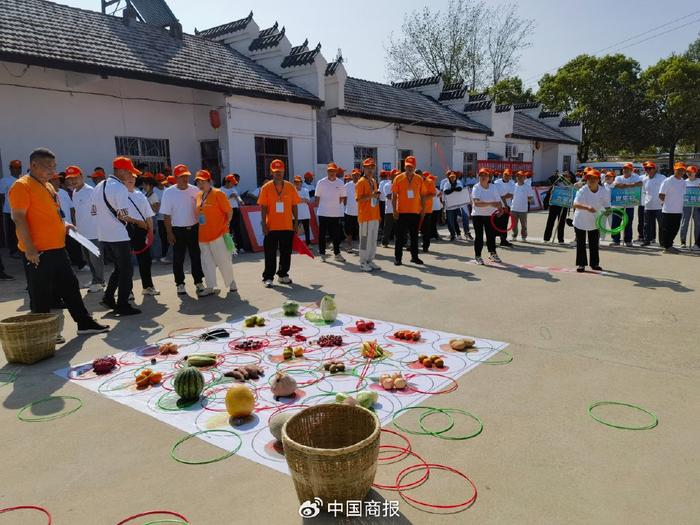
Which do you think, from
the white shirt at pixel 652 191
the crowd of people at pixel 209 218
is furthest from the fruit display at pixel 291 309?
the white shirt at pixel 652 191

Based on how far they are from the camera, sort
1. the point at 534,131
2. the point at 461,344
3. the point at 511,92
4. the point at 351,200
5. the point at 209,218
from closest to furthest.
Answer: the point at 461,344 → the point at 209,218 → the point at 351,200 → the point at 534,131 → the point at 511,92

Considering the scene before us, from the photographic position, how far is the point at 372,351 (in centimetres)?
500

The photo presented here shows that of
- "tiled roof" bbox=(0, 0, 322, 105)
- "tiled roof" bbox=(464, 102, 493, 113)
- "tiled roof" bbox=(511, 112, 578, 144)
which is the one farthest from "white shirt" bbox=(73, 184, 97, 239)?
"tiled roof" bbox=(511, 112, 578, 144)

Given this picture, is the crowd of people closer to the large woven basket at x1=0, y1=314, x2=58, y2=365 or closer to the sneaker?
the sneaker

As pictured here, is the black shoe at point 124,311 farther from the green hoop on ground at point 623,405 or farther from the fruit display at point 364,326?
the green hoop on ground at point 623,405

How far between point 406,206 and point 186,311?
4772 millimetres

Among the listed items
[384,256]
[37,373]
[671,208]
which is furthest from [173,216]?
[671,208]

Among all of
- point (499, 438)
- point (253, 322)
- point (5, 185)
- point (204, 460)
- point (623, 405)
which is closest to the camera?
point (204, 460)

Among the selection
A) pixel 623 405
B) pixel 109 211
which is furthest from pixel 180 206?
pixel 623 405

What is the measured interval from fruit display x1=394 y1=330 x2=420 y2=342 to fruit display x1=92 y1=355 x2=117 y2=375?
2958 mm

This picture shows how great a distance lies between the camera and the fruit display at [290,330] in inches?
227

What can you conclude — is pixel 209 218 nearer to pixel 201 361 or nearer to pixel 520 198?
pixel 201 361

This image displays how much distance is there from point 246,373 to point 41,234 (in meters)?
2.81

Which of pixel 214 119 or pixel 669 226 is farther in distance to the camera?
pixel 214 119
